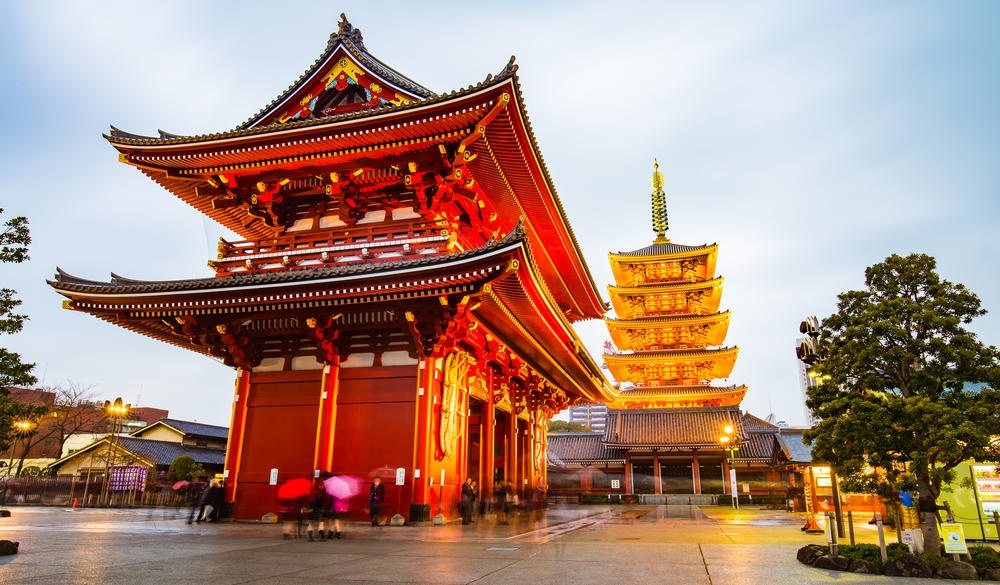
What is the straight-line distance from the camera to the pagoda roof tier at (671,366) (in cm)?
4797

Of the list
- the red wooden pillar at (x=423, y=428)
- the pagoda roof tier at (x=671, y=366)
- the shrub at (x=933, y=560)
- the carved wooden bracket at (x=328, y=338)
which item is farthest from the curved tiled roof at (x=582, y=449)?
the shrub at (x=933, y=560)

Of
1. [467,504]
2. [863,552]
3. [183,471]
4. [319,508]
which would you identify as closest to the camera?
[863,552]

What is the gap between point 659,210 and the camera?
2281 inches

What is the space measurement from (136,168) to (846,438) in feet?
69.1

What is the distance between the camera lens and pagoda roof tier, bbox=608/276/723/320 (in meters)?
48.8

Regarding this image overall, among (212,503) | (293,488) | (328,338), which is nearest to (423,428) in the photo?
(328,338)

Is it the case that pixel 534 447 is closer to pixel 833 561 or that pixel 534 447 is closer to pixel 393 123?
pixel 393 123

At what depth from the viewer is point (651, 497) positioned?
45.0m

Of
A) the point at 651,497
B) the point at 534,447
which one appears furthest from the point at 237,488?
the point at 651,497

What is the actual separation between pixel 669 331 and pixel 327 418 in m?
37.4

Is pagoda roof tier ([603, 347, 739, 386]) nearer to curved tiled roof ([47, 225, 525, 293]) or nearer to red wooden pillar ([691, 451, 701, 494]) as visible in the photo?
red wooden pillar ([691, 451, 701, 494])

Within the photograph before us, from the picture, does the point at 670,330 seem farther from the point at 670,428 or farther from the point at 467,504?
the point at 467,504

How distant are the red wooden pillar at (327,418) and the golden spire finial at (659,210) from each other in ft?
136

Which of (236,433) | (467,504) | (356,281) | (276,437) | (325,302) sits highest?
(356,281)
